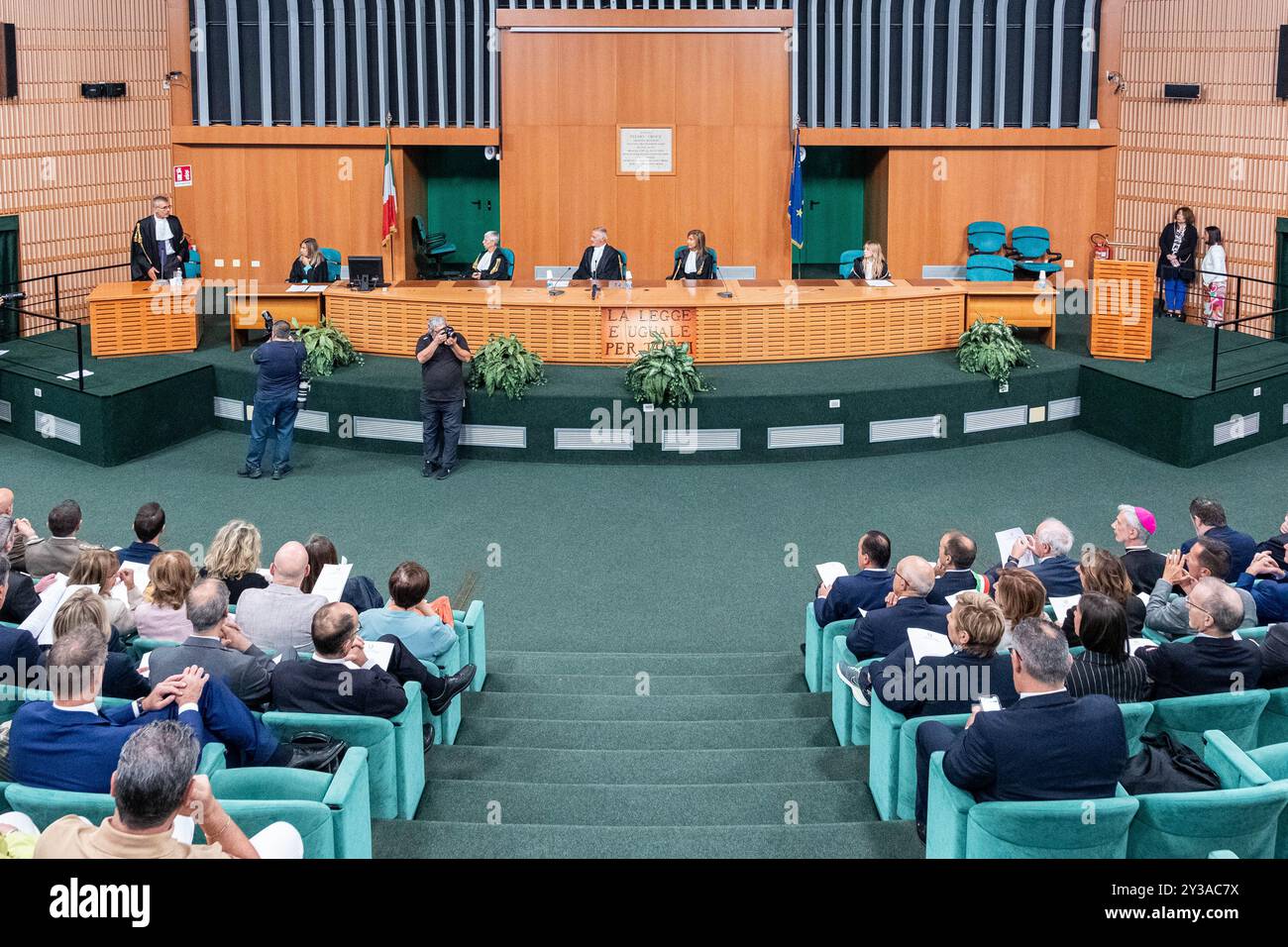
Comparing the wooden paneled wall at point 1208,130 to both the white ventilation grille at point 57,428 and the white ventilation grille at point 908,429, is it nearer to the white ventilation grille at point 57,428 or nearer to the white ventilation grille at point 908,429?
the white ventilation grille at point 908,429

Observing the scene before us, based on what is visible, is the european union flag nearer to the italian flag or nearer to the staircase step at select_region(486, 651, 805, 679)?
the italian flag

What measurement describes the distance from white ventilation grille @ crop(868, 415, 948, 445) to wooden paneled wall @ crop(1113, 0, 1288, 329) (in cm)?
486

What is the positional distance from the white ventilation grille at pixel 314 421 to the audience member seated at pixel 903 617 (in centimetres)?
722

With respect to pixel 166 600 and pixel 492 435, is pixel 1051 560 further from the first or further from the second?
pixel 492 435

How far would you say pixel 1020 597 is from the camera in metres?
5.68

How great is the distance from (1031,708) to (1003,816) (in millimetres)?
365

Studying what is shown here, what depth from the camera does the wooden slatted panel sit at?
12812mm

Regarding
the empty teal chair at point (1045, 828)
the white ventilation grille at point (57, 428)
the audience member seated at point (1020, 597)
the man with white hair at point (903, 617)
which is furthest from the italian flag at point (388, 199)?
the empty teal chair at point (1045, 828)

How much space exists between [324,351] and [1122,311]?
7.08 meters

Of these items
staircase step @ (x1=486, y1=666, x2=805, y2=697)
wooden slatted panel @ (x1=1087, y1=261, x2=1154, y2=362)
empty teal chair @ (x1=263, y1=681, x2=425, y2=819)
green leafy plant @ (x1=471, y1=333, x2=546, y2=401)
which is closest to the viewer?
empty teal chair @ (x1=263, y1=681, x2=425, y2=819)

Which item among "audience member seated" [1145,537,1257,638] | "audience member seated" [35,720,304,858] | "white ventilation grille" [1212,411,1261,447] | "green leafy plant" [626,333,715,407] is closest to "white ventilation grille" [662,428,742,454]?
"green leafy plant" [626,333,715,407]

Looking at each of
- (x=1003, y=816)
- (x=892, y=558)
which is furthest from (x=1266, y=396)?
(x=1003, y=816)

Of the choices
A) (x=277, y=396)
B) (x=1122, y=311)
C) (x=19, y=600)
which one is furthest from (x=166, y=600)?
(x=1122, y=311)

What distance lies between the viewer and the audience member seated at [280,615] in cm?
602
